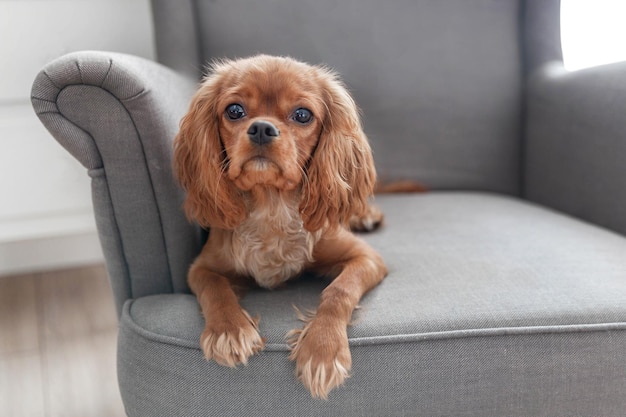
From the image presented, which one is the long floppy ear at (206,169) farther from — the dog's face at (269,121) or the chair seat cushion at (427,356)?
the chair seat cushion at (427,356)

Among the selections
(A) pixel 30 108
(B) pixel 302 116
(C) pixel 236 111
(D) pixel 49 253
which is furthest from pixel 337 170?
(D) pixel 49 253

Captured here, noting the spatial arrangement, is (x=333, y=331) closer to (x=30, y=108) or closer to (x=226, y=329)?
(x=226, y=329)

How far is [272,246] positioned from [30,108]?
1321 mm

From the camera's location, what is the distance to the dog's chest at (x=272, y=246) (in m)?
1.22

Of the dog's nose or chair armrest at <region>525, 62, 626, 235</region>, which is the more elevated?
the dog's nose

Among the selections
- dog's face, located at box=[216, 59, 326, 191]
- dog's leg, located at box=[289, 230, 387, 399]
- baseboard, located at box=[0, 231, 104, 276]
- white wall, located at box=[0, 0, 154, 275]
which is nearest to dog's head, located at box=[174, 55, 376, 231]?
dog's face, located at box=[216, 59, 326, 191]

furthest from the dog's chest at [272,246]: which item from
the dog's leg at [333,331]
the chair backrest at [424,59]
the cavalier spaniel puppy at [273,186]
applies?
the chair backrest at [424,59]

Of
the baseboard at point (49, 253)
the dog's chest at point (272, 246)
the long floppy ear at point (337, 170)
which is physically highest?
the long floppy ear at point (337, 170)

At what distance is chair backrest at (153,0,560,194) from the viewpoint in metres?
1.91

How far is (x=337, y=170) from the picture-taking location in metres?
1.17

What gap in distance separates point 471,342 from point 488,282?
0.65 ft

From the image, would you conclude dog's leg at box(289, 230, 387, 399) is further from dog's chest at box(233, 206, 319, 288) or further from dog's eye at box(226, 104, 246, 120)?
dog's eye at box(226, 104, 246, 120)

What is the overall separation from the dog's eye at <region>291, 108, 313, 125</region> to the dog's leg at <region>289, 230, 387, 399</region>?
319 mm

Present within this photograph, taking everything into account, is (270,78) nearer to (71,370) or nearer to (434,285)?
(434,285)
